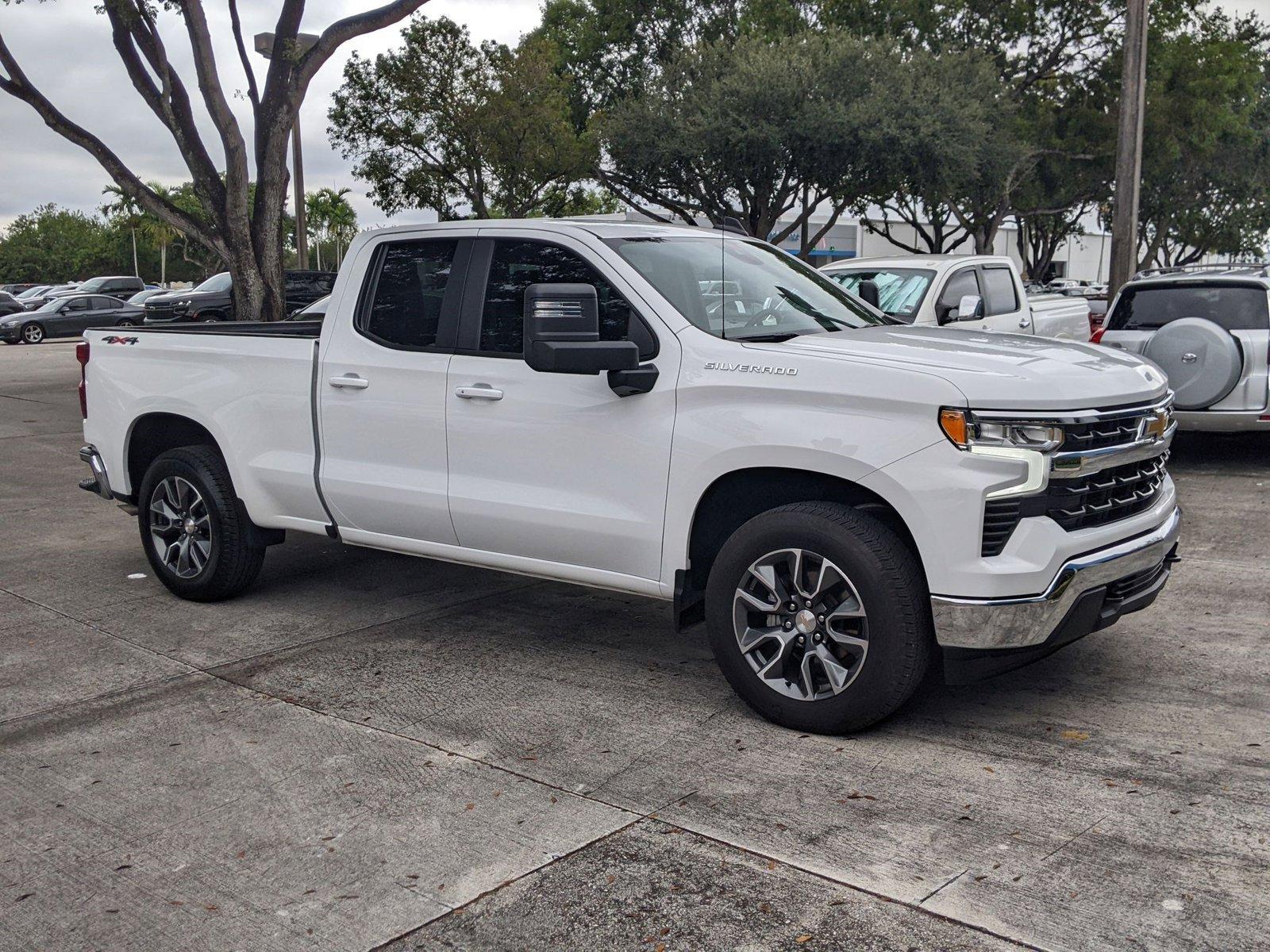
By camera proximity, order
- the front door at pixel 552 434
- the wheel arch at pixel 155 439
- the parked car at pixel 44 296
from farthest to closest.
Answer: the parked car at pixel 44 296, the wheel arch at pixel 155 439, the front door at pixel 552 434

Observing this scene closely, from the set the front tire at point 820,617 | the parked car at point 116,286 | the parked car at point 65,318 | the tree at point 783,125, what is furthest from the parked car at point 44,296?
the front tire at point 820,617

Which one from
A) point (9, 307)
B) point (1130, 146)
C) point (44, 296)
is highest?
point (1130, 146)

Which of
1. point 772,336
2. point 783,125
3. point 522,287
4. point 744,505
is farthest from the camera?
point 783,125

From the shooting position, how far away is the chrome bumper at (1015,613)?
14.0 ft

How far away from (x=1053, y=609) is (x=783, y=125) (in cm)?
2537

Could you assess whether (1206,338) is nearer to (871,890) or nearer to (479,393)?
(479,393)

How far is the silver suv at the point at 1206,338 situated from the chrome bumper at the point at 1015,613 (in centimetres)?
581

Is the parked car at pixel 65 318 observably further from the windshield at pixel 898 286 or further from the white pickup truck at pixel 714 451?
the white pickup truck at pixel 714 451

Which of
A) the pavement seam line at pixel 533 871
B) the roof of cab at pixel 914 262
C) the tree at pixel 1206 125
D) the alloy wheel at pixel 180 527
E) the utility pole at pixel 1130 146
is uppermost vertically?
the tree at pixel 1206 125

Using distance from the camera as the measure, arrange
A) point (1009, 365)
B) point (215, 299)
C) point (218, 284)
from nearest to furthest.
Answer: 1. point (1009, 365)
2. point (215, 299)
3. point (218, 284)

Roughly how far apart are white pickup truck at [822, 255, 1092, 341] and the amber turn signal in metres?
5.10

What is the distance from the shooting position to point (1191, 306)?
1054 centimetres

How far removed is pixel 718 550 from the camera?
200 inches

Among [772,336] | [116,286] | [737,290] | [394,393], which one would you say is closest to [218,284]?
[116,286]
